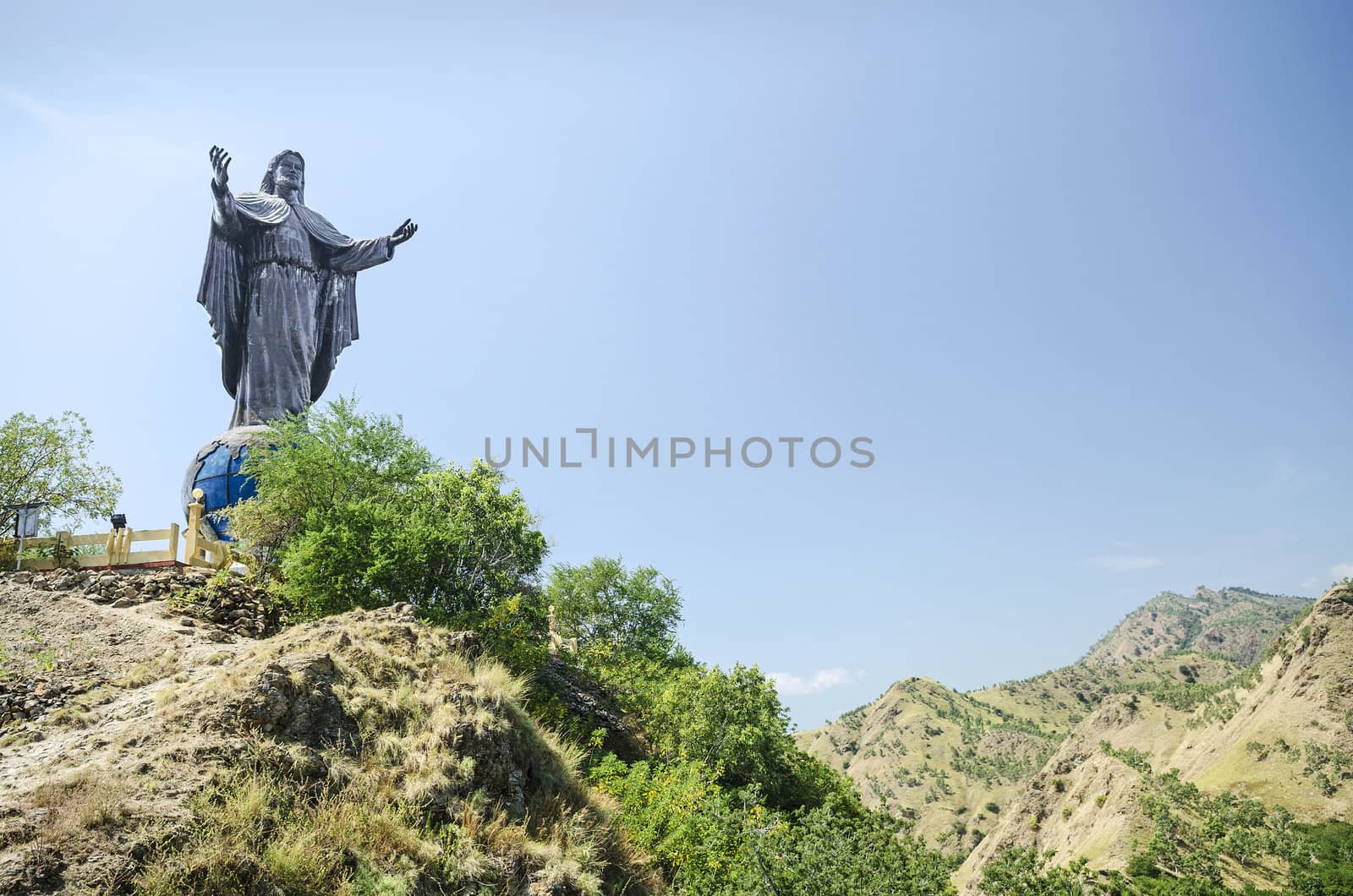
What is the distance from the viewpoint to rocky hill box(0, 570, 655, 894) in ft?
26.3

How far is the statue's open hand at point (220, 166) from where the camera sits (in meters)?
23.5

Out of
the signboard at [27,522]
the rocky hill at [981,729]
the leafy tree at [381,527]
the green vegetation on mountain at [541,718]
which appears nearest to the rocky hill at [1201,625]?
the rocky hill at [981,729]

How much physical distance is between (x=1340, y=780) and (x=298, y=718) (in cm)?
5256

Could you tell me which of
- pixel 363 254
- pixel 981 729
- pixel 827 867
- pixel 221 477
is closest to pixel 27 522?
pixel 221 477

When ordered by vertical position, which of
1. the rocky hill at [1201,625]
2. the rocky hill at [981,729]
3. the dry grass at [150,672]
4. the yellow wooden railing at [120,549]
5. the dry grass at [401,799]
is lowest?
the rocky hill at [981,729]

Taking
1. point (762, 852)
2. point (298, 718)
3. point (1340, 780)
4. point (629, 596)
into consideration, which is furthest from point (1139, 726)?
point (298, 718)

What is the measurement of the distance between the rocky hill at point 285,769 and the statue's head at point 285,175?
54.5ft

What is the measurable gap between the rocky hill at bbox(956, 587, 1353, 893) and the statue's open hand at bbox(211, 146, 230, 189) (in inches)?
1403

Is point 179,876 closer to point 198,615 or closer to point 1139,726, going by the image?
point 198,615

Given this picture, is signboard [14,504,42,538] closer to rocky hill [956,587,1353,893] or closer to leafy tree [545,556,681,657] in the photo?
leafy tree [545,556,681,657]

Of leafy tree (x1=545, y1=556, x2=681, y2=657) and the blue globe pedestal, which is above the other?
the blue globe pedestal

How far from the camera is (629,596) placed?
100 feet

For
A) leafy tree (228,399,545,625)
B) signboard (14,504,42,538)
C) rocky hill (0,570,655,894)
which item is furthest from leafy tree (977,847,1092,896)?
signboard (14,504,42,538)

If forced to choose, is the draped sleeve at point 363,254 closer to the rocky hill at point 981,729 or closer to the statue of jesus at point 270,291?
the statue of jesus at point 270,291
